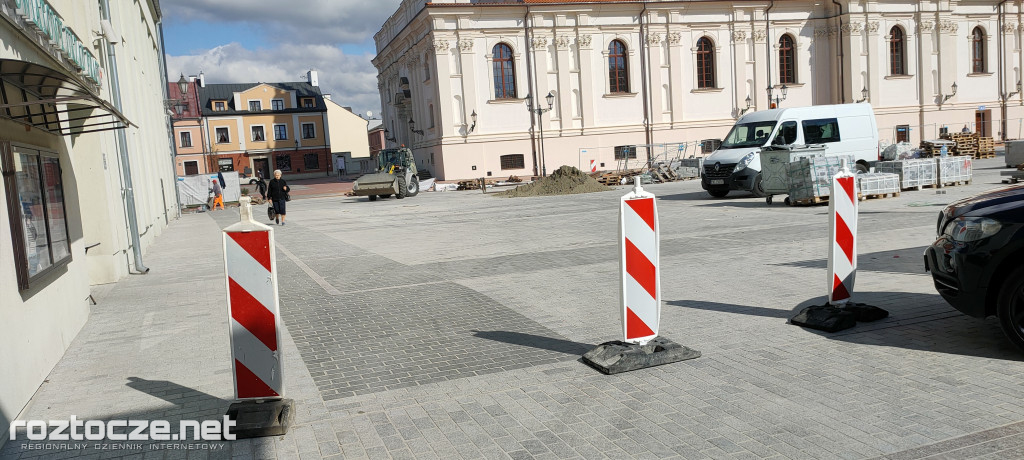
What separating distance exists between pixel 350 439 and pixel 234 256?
135cm

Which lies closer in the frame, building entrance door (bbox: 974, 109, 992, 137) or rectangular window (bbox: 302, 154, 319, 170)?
building entrance door (bbox: 974, 109, 992, 137)

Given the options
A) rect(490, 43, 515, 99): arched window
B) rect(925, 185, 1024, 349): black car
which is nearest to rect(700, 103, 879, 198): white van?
rect(925, 185, 1024, 349): black car

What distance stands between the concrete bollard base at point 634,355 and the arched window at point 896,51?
50.0m

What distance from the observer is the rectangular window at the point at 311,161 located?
7619 centimetres

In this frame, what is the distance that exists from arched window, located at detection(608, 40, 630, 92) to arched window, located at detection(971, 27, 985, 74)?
24444mm

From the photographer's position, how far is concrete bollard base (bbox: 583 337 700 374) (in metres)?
5.60

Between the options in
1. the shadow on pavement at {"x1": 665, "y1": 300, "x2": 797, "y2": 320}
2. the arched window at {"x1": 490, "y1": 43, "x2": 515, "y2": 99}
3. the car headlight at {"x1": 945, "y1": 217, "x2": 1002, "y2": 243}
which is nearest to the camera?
the car headlight at {"x1": 945, "y1": 217, "x2": 1002, "y2": 243}

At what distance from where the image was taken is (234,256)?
15.3 feet

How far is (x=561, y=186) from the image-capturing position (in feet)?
102

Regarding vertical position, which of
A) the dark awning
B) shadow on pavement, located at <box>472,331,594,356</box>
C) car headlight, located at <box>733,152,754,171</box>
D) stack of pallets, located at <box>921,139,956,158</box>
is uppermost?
the dark awning

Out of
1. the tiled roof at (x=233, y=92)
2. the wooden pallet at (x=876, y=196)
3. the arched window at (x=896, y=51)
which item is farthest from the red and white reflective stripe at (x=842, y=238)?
the tiled roof at (x=233, y=92)

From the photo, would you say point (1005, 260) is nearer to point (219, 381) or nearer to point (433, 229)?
point (219, 381)

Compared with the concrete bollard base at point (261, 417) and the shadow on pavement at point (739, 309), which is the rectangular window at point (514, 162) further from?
the concrete bollard base at point (261, 417)

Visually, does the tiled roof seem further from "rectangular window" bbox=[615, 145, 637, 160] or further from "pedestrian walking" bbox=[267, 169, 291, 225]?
"pedestrian walking" bbox=[267, 169, 291, 225]
